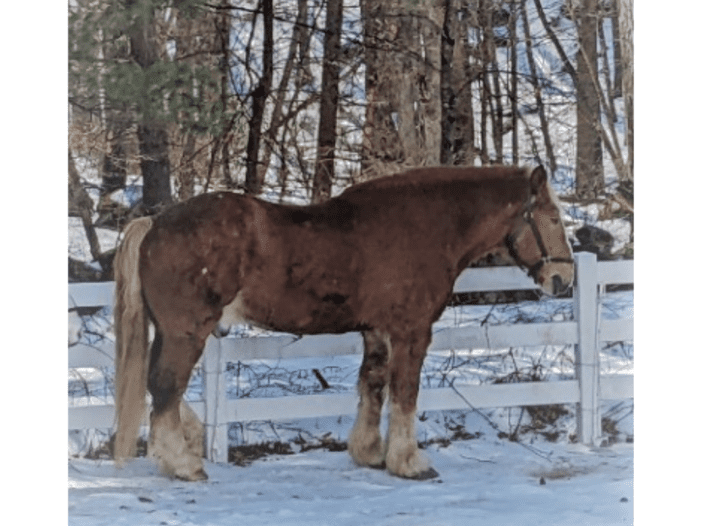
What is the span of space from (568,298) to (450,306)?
63 cm

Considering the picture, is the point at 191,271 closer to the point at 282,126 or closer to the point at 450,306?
the point at 282,126

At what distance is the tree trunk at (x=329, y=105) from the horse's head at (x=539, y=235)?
952mm

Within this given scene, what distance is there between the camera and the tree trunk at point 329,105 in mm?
5945

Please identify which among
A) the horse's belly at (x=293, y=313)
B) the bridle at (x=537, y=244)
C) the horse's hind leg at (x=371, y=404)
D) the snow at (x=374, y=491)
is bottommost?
the snow at (x=374, y=491)

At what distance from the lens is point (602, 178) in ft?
20.7

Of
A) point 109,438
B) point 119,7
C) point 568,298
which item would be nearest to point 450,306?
point 568,298

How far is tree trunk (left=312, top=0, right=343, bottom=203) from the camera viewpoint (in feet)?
19.5

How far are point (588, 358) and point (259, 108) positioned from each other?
211 cm

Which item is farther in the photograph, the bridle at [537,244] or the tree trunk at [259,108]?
the bridle at [537,244]

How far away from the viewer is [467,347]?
618 centimetres

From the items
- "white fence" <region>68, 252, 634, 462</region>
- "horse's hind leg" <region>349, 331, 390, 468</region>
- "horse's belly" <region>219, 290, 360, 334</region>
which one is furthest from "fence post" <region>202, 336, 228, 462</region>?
"horse's hind leg" <region>349, 331, 390, 468</region>

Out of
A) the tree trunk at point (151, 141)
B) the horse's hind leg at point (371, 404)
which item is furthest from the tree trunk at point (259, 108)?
the horse's hind leg at point (371, 404)

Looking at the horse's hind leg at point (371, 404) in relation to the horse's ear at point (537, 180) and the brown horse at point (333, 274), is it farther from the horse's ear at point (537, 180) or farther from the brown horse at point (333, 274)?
the horse's ear at point (537, 180)

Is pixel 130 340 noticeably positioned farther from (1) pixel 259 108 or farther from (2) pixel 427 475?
(2) pixel 427 475
